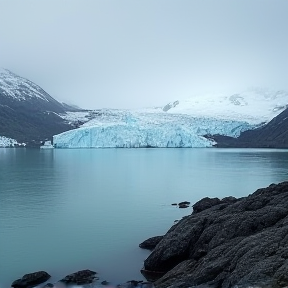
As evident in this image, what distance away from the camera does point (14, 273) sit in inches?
529

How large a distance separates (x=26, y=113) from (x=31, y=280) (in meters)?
143

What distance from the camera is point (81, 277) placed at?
12.6 meters

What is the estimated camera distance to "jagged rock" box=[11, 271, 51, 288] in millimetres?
12016

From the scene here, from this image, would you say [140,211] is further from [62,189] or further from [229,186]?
[229,186]

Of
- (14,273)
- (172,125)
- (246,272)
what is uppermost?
(172,125)

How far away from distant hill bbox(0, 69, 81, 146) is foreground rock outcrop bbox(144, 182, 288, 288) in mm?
112508

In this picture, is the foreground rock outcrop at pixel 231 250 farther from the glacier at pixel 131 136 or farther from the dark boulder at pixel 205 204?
the glacier at pixel 131 136

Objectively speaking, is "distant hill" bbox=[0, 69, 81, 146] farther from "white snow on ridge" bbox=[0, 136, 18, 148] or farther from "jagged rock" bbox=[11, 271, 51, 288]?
"jagged rock" bbox=[11, 271, 51, 288]

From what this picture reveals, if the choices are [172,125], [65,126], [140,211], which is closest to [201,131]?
[172,125]

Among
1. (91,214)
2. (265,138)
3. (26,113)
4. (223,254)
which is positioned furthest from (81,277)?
(26,113)

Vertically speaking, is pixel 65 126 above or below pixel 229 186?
above

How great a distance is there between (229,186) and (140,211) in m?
13.3

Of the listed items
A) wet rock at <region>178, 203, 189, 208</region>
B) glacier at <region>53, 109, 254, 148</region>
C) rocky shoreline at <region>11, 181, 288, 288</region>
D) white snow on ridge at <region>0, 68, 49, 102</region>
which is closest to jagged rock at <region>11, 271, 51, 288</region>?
rocky shoreline at <region>11, 181, 288, 288</region>

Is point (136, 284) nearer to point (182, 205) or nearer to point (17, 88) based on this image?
point (182, 205)
